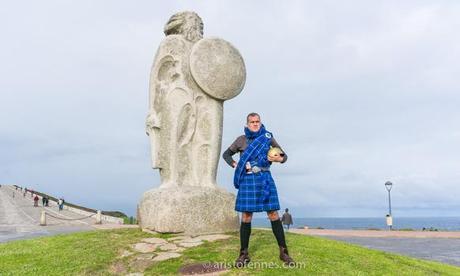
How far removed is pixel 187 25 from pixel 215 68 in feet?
4.25

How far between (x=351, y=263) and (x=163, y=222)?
3.56 metres

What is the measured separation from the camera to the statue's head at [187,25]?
411 inches

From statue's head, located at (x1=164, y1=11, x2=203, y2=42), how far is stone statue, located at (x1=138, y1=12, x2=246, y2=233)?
11 millimetres

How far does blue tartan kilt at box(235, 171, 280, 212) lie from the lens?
675 centimetres

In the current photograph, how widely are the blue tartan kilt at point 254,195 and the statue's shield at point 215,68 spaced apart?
11.7 feet

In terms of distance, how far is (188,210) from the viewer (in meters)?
9.22

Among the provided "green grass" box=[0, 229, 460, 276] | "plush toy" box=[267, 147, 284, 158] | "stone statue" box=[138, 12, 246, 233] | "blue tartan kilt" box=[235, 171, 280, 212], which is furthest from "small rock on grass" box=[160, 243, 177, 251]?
"plush toy" box=[267, 147, 284, 158]

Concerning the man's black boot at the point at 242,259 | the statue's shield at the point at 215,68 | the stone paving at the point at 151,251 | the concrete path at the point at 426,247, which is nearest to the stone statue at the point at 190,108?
the statue's shield at the point at 215,68

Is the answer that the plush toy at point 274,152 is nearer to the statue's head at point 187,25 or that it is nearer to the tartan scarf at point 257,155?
the tartan scarf at point 257,155

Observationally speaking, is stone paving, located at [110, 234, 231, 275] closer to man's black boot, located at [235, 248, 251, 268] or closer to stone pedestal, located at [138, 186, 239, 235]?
stone pedestal, located at [138, 186, 239, 235]

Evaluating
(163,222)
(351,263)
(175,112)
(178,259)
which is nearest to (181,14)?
(175,112)

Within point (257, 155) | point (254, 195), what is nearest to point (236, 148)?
point (257, 155)

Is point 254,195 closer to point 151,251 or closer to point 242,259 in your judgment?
point 242,259

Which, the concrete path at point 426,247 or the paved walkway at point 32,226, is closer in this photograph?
the concrete path at point 426,247
